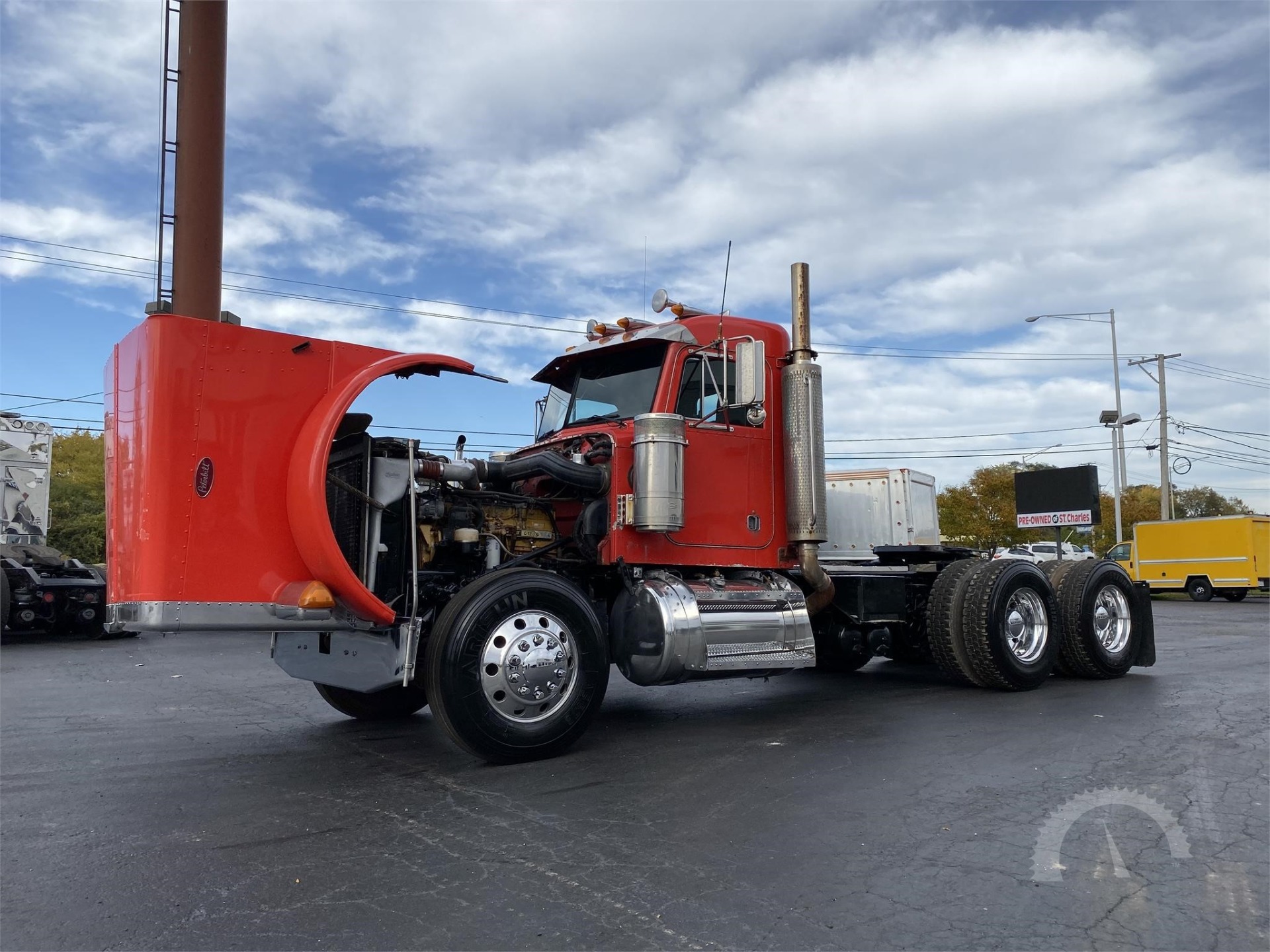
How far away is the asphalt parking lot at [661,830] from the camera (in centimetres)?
351

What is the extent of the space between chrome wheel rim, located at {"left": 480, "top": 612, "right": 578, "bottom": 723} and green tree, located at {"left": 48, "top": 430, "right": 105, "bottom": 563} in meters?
34.8

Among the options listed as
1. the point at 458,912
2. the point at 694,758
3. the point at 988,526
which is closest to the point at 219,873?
the point at 458,912

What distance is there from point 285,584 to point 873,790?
3.54 metres

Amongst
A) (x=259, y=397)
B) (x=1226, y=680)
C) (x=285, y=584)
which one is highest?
(x=259, y=397)

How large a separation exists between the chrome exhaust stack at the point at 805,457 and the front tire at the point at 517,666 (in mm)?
2312

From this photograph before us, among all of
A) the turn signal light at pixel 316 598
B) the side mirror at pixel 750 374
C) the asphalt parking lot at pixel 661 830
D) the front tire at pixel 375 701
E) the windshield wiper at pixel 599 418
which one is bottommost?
the asphalt parking lot at pixel 661 830

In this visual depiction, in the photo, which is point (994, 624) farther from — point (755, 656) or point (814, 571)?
point (755, 656)

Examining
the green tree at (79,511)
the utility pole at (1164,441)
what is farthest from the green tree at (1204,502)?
the green tree at (79,511)

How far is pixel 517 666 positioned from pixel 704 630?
151cm

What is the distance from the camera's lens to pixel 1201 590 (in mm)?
30922

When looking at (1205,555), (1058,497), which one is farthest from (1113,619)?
(1205,555)

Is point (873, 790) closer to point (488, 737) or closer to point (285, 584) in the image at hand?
point (488, 737)

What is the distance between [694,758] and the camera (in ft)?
20.6

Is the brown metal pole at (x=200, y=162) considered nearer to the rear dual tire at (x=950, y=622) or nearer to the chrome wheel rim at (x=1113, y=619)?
the rear dual tire at (x=950, y=622)
